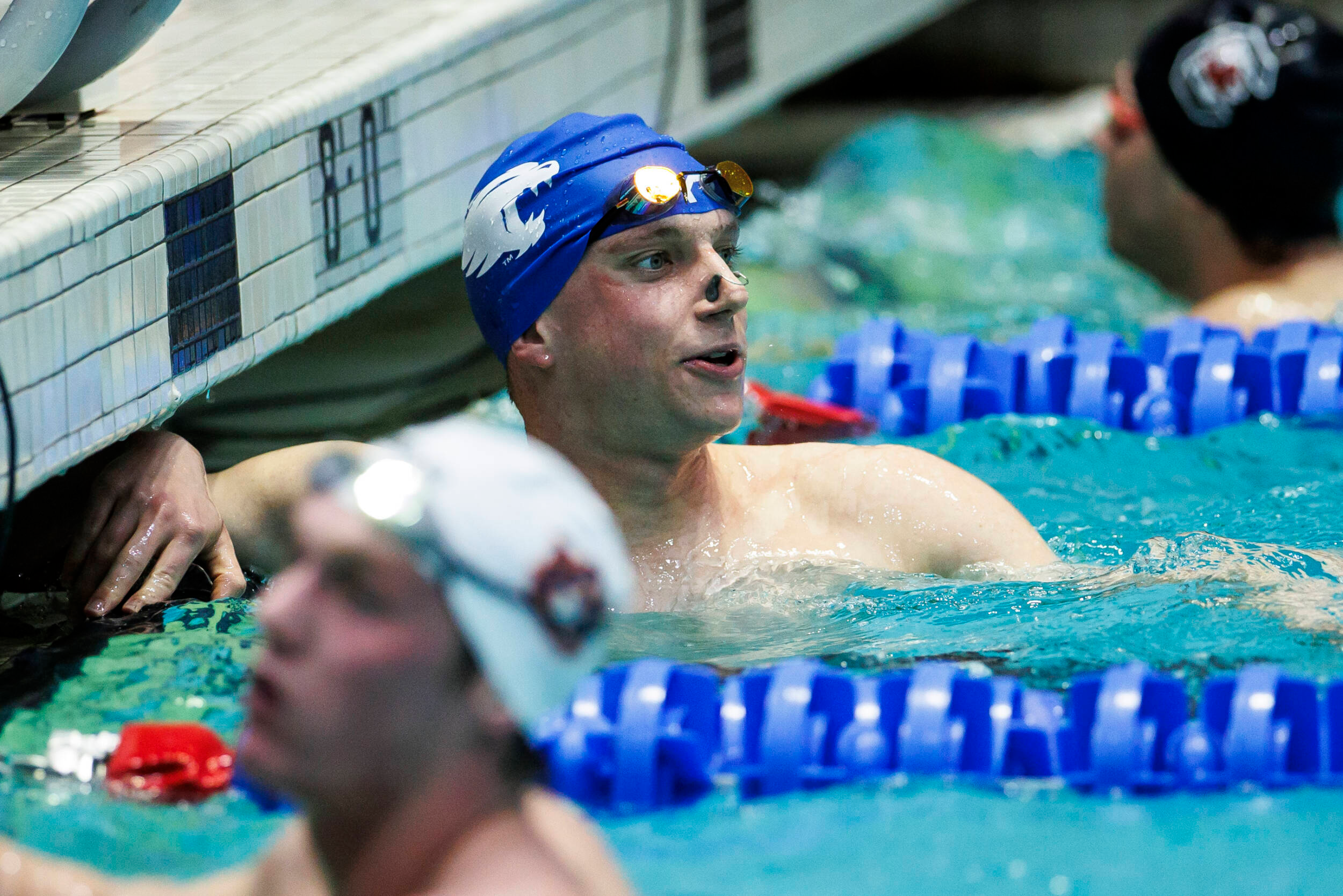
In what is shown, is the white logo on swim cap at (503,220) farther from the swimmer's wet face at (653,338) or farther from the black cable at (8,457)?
the black cable at (8,457)

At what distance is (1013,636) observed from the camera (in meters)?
3.14

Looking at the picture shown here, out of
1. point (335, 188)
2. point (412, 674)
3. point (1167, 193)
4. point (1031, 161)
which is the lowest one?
point (1031, 161)

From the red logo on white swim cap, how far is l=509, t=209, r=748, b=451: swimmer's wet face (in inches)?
61.5

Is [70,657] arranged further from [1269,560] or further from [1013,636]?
[1269,560]

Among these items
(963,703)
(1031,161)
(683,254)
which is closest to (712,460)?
(683,254)

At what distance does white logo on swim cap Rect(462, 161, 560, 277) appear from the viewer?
3352mm

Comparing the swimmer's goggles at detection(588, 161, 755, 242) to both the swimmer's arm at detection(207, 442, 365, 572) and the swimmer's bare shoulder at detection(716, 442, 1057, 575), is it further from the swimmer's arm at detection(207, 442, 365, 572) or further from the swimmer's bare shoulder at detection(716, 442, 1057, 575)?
the swimmer's arm at detection(207, 442, 365, 572)

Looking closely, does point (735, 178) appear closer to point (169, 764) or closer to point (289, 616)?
point (169, 764)

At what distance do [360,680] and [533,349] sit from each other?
6.06ft

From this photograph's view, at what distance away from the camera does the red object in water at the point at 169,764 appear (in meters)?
2.65

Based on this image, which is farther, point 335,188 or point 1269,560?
point 335,188

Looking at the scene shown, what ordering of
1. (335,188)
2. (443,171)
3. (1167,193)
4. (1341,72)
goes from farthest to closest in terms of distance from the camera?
1. (1167,193)
2. (1341,72)
3. (443,171)
4. (335,188)

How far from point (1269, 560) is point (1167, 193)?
290 centimetres

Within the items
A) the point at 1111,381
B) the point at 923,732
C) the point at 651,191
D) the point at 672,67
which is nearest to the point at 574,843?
the point at 923,732
